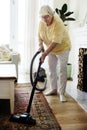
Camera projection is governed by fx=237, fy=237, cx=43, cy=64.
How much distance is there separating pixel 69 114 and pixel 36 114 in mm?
386

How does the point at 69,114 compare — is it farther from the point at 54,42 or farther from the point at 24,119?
the point at 54,42

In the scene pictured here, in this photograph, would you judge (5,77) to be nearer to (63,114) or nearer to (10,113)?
(10,113)

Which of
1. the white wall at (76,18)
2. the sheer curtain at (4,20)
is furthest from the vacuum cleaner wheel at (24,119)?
the sheer curtain at (4,20)

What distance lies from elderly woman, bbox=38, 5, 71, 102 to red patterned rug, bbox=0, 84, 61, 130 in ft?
1.08

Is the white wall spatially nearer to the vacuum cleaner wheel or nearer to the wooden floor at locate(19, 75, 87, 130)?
the wooden floor at locate(19, 75, 87, 130)

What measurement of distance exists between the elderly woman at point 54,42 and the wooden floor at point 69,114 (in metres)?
0.13

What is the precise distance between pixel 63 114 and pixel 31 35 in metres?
2.98

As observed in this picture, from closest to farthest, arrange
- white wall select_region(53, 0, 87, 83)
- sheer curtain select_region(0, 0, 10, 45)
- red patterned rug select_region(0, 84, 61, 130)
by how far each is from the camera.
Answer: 1. red patterned rug select_region(0, 84, 61, 130)
2. white wall select_region(53, 0, 87, 83)
3. sheer curtain select_region(0, 0, 10, 45)

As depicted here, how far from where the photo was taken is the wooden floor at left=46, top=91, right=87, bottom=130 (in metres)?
2.44

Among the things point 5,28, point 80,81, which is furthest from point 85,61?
point 5,28

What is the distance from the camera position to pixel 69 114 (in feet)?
9.09

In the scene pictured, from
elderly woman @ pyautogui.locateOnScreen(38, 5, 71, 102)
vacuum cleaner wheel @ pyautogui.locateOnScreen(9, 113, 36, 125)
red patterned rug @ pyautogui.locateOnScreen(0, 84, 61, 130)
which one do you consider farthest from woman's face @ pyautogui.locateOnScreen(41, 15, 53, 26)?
vacuum cleaner wheel @ pyautogui.locateOnScreen(9, 113, 36, 125)

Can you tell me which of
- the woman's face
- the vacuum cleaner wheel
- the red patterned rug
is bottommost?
the red patterned rug

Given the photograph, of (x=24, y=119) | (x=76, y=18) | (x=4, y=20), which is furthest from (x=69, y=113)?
(x=4, y=20)
